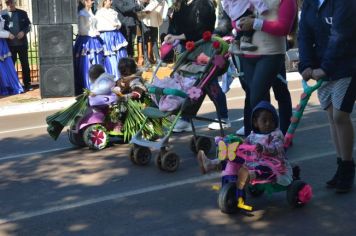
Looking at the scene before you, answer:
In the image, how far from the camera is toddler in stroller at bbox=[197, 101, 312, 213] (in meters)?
5.19

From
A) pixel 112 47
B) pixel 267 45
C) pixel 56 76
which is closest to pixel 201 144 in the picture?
pixel 267 45

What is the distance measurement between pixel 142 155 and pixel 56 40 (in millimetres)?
6664

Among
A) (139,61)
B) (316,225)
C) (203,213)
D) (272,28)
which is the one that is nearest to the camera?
(316,225)

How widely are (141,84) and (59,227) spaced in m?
3.32

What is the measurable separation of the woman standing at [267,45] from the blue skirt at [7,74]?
8.16 m

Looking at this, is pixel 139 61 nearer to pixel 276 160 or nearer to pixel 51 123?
pixel 51 123

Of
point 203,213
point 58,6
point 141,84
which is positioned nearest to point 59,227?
point 203,213

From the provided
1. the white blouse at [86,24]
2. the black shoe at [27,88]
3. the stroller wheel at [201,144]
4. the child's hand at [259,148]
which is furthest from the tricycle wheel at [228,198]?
the black shoe at [27,88]

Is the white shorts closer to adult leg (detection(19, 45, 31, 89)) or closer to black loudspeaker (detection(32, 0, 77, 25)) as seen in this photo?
black loudspeaker (detection(32, 0, 77, 25))

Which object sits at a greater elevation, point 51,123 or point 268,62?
point 268,62

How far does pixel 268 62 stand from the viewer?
6691 millimetres

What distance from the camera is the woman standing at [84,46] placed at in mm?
13836

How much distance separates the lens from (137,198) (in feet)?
19.7

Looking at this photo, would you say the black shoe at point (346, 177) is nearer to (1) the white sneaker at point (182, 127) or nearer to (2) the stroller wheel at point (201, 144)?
(2) the stroller wheel at point (201, 144)
